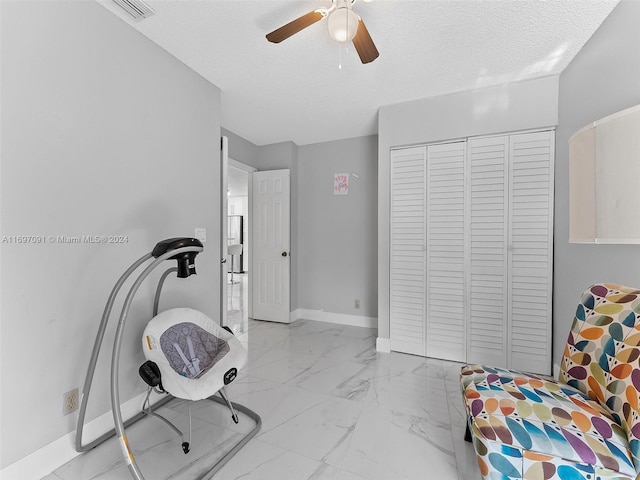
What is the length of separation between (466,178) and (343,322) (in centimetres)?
243

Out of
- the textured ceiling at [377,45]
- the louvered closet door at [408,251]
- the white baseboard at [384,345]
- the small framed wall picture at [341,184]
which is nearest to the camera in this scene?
the textured ceiling at [377,45]

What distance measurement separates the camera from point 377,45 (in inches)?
78.0

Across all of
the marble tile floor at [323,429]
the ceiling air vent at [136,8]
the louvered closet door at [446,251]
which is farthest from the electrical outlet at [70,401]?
the louvered closet door at [446,251]

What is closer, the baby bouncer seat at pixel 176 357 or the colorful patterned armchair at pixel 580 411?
the colorful patterned armchair at pixel 580 411

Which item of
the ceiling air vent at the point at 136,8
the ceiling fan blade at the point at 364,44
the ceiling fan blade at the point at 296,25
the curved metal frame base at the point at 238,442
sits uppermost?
the ceiling air vent at the point at 136,8

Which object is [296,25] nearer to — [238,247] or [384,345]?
[384,345]

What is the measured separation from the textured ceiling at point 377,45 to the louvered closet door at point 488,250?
27.4 inches

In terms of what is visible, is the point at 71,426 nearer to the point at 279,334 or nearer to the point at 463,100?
the point at 279,334

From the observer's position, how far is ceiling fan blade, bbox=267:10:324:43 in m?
1.45

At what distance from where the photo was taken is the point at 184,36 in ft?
6.25

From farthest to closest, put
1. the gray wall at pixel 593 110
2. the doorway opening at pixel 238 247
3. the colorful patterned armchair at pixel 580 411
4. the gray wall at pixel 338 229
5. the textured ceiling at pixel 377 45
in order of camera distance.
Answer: the doorway opening at pixel 238 247
the gray wall at pixel 338 229
the textured ceiling at pixel 377 45
the gray wall at pixel 593 110
the colorful patterned armchair at pixel 580 411

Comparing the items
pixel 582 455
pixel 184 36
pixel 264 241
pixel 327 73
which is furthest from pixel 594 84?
pixel 264 241

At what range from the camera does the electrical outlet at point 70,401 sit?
149 cm

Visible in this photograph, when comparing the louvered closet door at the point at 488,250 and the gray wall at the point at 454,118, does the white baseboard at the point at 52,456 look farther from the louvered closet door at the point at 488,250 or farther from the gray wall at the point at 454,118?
the louvered closet door at the point at 488,250
